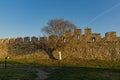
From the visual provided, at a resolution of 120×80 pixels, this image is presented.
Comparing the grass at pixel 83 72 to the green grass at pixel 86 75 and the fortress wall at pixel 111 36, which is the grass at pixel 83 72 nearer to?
the green grass at pixel 86 75

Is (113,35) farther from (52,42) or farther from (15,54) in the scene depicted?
(15,54)

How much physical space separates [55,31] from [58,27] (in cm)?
64

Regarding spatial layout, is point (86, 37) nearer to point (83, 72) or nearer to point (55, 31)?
point (55, 31)

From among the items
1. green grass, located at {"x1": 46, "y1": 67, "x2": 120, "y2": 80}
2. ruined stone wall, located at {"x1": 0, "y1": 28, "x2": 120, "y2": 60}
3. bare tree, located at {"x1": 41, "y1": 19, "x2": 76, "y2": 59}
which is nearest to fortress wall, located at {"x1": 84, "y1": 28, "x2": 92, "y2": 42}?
ruined stone wall, located at {"x1": 0, "y1": 28, "x2": 120, "y2": 60}

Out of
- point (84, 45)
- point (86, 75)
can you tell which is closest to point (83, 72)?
point (86, 75)

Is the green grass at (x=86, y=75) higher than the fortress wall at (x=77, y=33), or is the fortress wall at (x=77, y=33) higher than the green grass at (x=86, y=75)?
the fortress wall at (x=77, y=33)

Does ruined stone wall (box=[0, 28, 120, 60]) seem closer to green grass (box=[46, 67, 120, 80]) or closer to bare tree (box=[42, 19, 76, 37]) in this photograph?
bare tree (box=[42, 19, 76, 37])

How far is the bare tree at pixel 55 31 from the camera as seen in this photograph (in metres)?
30.8

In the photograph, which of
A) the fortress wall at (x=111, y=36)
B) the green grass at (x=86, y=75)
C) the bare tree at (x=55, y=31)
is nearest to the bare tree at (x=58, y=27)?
the bare tree at (x=55, y=31)

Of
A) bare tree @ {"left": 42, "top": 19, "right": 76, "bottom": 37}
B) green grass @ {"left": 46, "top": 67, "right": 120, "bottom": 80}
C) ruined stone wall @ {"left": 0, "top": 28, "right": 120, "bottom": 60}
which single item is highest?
bare tree @ {"left": 42, "top": 19, "right": 76, "bottom": 37}

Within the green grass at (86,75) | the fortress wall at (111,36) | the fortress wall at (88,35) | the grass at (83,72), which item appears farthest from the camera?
the fortress wall at (88,35)

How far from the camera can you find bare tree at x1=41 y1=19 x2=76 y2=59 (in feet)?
101

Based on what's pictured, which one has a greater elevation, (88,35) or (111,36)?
(88,35)

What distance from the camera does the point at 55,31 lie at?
31250 millimetres
